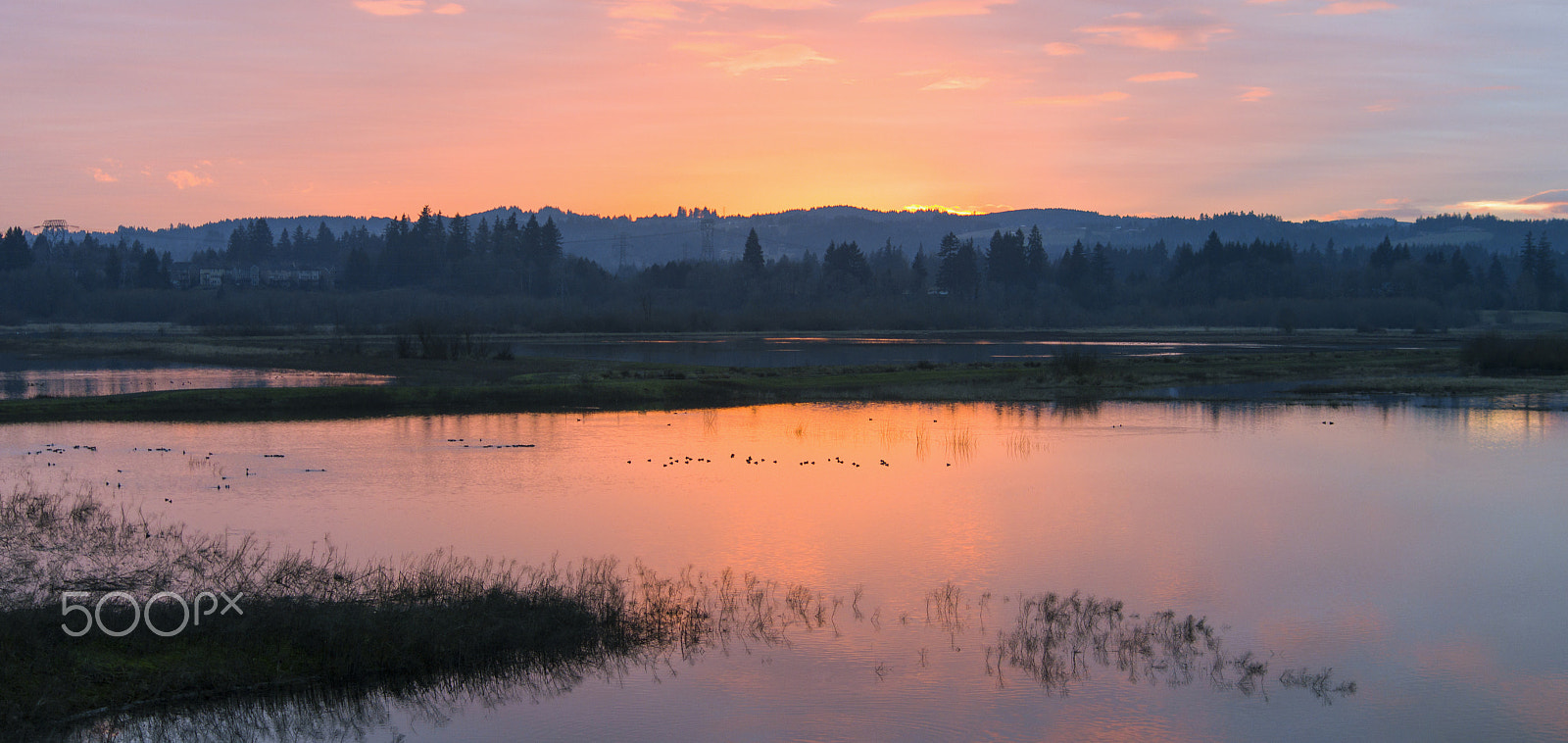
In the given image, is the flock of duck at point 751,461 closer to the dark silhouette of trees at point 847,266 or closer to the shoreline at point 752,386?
the shoreline at point 752,386

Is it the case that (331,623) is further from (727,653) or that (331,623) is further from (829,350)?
(829,350)

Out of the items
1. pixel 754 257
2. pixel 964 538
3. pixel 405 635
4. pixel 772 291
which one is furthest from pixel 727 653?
pixel 754 257

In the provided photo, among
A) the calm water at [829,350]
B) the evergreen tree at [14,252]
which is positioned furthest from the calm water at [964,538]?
the evergreen tree at [14,252]

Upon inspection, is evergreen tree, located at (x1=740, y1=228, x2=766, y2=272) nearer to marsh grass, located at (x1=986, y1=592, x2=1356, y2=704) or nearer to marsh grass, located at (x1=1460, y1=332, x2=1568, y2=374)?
marsh grass, located at (x1=1460, y1=332, x2=1568, y2=374)

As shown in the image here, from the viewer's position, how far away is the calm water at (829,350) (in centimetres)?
8044

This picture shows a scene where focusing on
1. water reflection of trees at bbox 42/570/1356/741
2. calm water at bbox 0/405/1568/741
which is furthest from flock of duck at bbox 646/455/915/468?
water reflection of trees at bbox 42/570/1356/741

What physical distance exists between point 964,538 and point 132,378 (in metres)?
53.2

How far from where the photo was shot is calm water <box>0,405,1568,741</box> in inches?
476

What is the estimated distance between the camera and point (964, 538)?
20.2 metres

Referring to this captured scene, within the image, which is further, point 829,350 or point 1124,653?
point 829,350

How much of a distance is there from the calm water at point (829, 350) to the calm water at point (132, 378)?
21.3 m

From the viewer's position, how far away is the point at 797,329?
148 metres

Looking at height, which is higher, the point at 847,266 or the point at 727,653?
the point at 847,266

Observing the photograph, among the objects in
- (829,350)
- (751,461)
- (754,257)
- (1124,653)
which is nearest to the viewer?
(1124,653)
